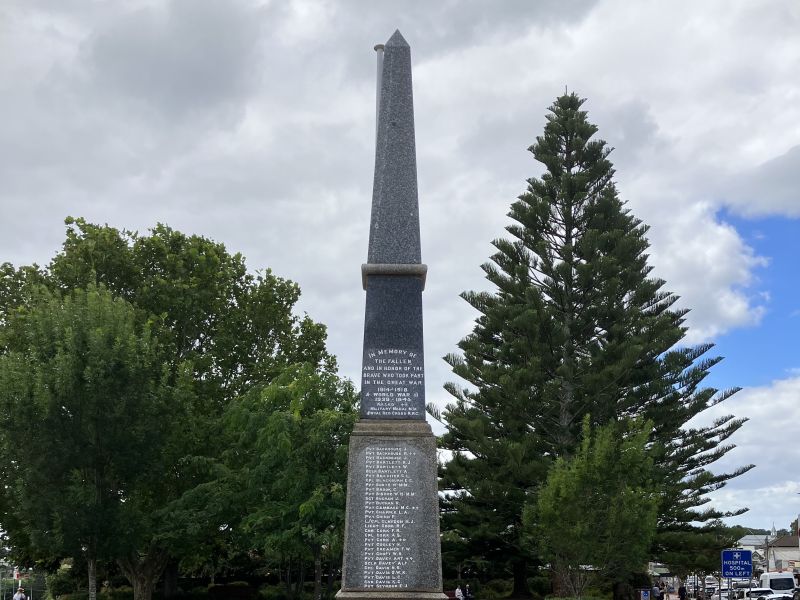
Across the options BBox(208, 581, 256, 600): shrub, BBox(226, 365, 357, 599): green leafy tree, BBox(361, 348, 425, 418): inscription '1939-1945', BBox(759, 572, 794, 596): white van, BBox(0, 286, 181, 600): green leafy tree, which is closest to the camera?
BBox(361, 348, 425, 418): inscription '1939-1945'

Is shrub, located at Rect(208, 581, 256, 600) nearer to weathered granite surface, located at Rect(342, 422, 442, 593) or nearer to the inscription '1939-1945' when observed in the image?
weathered granite surface, located at Rect(342, 422, 442, 593)

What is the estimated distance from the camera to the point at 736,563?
2012cm

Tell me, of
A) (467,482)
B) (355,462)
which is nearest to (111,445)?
(355,462)

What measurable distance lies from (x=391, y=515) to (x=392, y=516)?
0.06ft

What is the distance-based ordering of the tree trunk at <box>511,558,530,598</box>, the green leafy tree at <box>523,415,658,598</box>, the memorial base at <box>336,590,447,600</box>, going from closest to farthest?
the memorial base at <box>336,590,447,600</box>
the green leafy tree at <box>523,415,658,598</box>
the tree trunk at <box>511,558,530,598</box>

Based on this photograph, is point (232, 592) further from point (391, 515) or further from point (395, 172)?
point (395, 172)

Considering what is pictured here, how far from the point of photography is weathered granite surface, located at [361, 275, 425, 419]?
13922 mm

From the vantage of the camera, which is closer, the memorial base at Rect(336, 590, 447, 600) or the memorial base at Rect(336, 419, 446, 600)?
the memorial base at Rect(336, 590, 447, 600)

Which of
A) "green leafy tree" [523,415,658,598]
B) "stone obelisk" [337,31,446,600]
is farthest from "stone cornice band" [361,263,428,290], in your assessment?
"green leafy tree" [523,415,658,598]

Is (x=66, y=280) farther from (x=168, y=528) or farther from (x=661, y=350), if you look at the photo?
(x=661, y=350)

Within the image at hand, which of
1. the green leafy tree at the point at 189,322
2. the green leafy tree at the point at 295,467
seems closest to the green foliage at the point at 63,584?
the green leafy tree at the point at 189,322

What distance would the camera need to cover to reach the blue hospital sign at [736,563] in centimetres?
1998

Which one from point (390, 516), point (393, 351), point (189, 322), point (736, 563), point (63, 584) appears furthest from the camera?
point (63, 584)

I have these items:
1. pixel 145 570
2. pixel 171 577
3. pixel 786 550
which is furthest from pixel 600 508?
pixel 786 550
